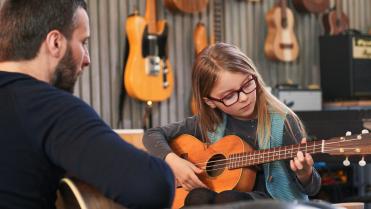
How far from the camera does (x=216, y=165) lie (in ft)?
7.57

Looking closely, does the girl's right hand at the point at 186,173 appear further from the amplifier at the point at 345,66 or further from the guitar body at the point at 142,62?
the amplifier at the point at 345,66

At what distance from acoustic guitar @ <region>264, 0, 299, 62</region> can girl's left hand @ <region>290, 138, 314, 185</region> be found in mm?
3410

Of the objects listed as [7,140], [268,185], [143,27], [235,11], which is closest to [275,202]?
[7,140]

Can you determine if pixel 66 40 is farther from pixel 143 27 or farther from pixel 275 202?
pixel 143 27

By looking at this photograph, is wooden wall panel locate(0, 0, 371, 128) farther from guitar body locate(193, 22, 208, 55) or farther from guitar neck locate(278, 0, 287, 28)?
guitar neck locate(278, 0, 287, 28)

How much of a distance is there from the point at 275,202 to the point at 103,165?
53 cm

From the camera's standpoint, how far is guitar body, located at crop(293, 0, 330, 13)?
557cm

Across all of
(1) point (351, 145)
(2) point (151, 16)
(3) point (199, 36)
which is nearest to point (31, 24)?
(1) point (351, 145)

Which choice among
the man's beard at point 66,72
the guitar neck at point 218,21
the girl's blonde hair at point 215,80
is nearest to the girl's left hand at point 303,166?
the girl's blonde hair at point 215,80

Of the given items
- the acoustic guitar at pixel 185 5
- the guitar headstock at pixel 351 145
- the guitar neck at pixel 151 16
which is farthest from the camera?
the acoustic guitar at pixel 185 5

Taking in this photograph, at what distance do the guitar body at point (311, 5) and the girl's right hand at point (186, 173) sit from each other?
12.0 feet

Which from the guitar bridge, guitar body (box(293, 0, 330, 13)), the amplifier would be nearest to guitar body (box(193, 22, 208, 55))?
the guitar bridge

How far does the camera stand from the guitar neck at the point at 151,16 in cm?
444

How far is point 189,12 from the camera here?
188 inches
